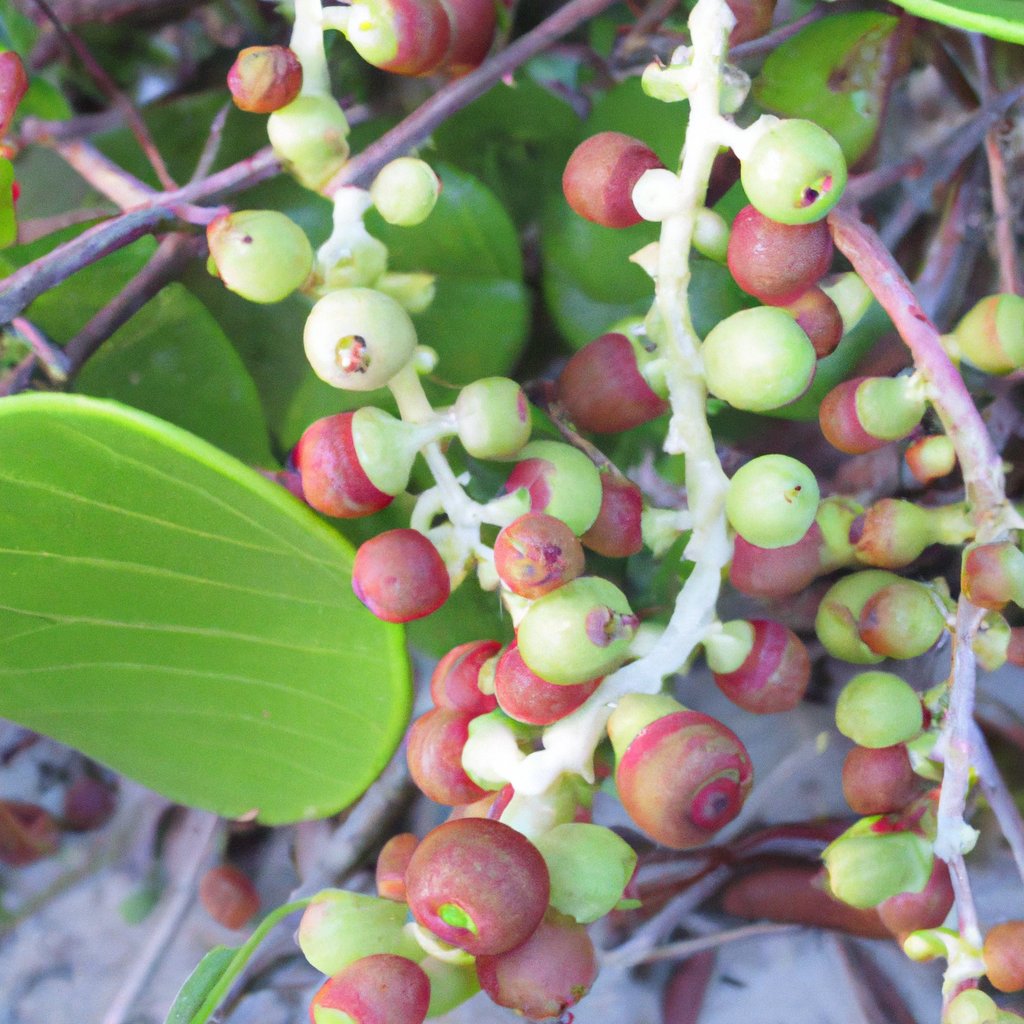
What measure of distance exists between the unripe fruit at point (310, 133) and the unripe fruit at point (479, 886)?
0.36 meters

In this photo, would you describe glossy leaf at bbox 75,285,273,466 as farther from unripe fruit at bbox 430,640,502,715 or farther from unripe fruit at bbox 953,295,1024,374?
unripe fruit at bbox 953,295,1024,374

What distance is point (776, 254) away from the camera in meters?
0.51

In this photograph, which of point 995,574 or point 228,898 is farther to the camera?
point 228,898

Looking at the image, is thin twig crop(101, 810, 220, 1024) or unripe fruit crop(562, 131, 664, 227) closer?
unripe fruit crop(562, 131, 664, 227)

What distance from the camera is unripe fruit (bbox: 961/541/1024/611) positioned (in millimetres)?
493

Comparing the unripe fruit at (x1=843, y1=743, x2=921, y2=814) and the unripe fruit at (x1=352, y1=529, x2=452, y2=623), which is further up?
the unripe fruit at (x1=352, y1=529, x2=452, y2=623)

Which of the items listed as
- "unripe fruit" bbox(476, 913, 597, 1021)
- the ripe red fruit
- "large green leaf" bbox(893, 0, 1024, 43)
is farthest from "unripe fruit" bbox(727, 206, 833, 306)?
"unripe fruit" bbox(476, 913, 597, 1021)

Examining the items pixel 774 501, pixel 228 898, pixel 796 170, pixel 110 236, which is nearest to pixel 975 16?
pixel 796 170

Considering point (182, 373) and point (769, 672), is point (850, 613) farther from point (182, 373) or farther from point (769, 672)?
point (182, 373)

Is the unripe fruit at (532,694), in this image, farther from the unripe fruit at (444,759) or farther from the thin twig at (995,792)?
the thin twig at (995,792)

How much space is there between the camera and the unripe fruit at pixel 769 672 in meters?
0.56

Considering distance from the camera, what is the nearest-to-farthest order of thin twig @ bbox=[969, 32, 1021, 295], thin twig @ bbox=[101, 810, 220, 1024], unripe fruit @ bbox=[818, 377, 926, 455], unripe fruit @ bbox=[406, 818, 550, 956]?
unripe fruit @ bbox=[406, 818, 550, 956], unripe fruit @ bbox=[818, 377, 926, 455], thin twig @ bbox=[969, 32, 1021, 295], thin twig @ bbox=[101, 810, 220, 1024]

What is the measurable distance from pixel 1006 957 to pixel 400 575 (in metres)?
0.34

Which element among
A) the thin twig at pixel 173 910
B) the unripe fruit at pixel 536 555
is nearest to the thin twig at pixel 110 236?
the unripe fruit at pixel 536 555
